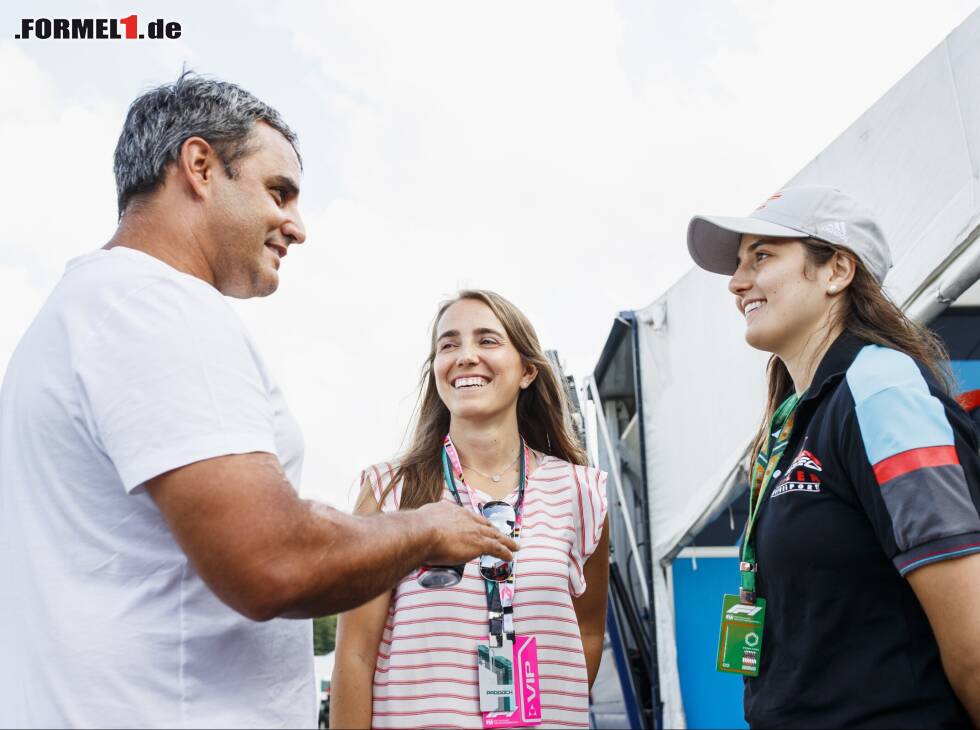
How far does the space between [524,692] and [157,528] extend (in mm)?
1178

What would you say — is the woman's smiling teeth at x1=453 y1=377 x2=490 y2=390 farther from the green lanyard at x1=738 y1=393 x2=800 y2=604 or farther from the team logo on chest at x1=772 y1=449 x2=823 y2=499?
the team logo on chest at x1=772 y1=449 x2=823 y2=499

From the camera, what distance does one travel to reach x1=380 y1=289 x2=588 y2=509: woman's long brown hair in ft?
8.68

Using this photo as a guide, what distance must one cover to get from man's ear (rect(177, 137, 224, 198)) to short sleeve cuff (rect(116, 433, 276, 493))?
484 mm

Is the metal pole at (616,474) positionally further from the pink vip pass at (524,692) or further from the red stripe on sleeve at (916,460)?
the red stripe on sleeve at (916,460)

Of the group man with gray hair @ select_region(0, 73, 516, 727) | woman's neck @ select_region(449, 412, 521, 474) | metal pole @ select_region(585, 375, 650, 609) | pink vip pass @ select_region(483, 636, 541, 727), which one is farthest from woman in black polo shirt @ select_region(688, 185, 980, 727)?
metal pole @ select_region(585, 375, 650, 609)

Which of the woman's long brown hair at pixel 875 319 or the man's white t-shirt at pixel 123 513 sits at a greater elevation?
the woman's long brown hair at pixel 875 319

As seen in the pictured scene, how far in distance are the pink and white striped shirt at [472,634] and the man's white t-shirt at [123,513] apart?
2.72ft

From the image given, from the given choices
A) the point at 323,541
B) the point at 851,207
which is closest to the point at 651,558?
the point at 851,207

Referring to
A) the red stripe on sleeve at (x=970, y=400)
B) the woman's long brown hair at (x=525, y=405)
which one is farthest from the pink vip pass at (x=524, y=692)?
the red stripe on sleeve at (x=970, y=400)

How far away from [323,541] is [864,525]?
0.93 meters

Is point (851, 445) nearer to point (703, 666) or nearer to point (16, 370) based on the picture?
point (16, 370)

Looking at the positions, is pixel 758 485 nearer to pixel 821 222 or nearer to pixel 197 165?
pixel 821 222

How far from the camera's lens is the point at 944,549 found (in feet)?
4.25

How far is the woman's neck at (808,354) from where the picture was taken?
179cm
